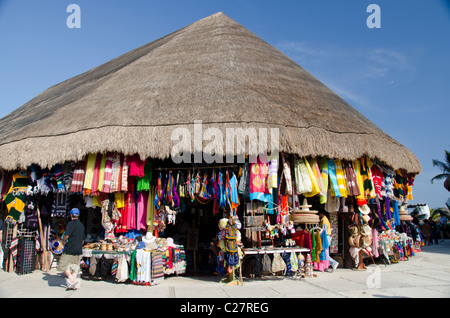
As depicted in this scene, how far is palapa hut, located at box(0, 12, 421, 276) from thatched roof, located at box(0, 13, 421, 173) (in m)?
0.03

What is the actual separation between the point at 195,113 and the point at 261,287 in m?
4.09

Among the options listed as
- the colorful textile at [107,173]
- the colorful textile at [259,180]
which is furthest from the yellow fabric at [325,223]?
the colorful textile at [107,173]

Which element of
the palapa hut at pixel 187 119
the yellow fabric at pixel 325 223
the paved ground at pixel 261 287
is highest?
the palapa hut at pixel 187 119

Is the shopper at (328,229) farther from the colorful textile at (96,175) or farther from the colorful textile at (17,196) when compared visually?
the colorful textile at (17,196)

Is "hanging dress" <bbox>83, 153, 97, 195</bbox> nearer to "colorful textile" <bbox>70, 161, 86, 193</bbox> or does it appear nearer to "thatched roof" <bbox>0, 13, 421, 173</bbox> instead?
"colorful textile" <bbox>70, 161, 86, 193</bbox>

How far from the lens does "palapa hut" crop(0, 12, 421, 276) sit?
25.7 ft

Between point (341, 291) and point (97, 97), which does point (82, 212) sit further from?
point (341, 291)

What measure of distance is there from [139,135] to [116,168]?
0.98 metres

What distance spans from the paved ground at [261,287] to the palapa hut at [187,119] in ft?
3.22

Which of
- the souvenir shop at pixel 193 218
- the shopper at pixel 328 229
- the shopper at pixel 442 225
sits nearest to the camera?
the souvenir shop at pixel 193 218

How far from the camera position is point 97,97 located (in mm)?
10352

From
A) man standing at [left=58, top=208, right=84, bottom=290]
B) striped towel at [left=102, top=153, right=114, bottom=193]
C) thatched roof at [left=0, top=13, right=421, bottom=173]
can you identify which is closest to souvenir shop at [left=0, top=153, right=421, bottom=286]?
striped towel at [left=102, top=153, right=114, bottom=193]

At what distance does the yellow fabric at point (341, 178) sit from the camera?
336 inches

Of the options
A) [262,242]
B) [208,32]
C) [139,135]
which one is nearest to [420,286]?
[262,242]
